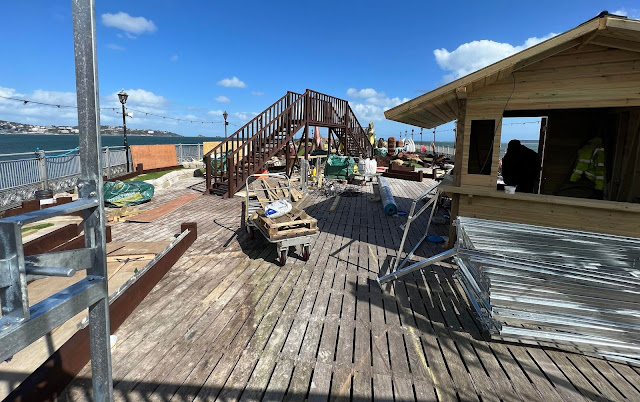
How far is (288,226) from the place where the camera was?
6531 millimetres

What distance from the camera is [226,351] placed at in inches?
147

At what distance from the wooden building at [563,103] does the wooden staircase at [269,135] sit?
8.46 meters

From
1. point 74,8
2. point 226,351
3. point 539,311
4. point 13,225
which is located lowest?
point 226,351

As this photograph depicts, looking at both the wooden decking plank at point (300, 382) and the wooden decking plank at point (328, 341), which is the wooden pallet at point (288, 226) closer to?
the wooden decking plank at point (328, 341)

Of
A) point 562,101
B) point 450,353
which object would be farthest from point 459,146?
point 450,353

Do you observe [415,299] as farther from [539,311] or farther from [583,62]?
[583,62]

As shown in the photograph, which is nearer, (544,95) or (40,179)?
(544,95)

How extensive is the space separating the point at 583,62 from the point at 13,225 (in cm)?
743

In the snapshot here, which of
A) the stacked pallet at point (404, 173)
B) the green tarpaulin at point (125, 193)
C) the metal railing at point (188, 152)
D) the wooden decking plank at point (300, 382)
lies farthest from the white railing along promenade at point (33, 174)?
the stacked pallet at point (404, 173)

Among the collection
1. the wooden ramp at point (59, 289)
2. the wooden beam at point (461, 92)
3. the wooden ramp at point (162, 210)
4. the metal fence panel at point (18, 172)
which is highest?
the wooden beam at point (461, 92)

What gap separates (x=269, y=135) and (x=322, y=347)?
12581mm

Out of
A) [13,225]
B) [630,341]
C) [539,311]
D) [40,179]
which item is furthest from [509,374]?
[40,179]

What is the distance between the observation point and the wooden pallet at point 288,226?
6.09 meters

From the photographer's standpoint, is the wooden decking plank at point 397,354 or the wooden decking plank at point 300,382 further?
the wooden decking plank at point 397,354
